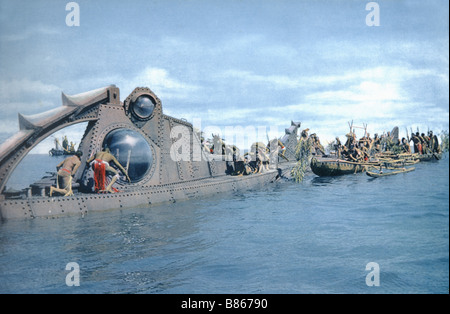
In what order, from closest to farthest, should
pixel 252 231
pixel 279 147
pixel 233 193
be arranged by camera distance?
pixel 252 231 → pixel 233 193 → pixel 279 147

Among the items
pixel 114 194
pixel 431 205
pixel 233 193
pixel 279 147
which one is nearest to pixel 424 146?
pixel 279 147

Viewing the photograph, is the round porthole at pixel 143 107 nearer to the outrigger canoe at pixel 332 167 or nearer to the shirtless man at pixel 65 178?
the shirtless man at pixel 65 178

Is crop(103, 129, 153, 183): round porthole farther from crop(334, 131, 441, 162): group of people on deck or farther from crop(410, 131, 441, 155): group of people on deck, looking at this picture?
crop(410, 131, 441, 155): group of people on deck

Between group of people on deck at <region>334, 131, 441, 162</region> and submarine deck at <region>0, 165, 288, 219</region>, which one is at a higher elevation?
group of people on deck at <region>334, 131, 441, 162</region>

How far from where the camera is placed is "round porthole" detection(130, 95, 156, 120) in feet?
47.2

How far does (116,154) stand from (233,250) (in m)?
7.58

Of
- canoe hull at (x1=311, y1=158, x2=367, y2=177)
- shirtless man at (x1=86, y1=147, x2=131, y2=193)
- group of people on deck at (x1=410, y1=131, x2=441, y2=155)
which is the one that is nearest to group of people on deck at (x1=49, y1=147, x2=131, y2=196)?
shirtless man at (x1=86, y1=147, x2=131, y2=193)

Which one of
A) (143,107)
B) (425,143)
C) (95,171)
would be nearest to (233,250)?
(95,171)

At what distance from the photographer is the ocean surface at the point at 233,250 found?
5.95 meters

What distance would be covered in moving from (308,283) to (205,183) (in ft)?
36.5

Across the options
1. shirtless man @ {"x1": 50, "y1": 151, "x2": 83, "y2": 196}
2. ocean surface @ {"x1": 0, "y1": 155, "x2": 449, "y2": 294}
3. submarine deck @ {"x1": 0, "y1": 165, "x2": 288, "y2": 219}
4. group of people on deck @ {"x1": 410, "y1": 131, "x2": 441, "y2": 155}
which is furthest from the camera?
group of people on deck @ {"x1": 410, "y1": 131, "x2": 441, "y2": 155}

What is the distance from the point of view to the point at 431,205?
14.0 m

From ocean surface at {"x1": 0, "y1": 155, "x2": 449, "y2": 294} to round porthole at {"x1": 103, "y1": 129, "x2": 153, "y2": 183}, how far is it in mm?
1879
